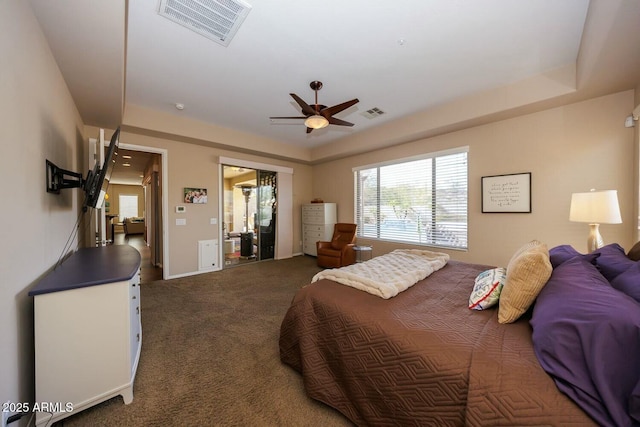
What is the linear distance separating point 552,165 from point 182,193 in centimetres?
588

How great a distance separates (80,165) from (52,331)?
2899mm

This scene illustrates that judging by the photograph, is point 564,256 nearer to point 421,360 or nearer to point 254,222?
point 421,360

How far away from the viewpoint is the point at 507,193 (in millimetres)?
3467

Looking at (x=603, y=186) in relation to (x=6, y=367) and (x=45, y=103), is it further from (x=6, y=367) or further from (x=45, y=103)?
(x=45, y=103)

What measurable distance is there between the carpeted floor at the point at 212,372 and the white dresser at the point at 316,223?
2574 millimetres

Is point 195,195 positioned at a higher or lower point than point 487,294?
higher

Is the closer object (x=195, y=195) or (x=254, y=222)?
(x=195, y=195)

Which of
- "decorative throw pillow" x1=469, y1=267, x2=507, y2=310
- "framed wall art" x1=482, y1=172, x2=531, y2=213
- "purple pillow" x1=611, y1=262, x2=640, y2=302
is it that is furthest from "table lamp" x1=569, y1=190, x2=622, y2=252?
"decorative throw pillow" x1=469, y1=267, x2=507, y2=310

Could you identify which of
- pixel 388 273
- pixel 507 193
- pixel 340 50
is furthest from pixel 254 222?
pixel 507 193

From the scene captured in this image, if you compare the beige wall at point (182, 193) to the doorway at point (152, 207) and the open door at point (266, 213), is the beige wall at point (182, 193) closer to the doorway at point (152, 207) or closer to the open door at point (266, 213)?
the doorway at point (152, 207)

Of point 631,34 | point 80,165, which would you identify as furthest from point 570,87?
point 80,165

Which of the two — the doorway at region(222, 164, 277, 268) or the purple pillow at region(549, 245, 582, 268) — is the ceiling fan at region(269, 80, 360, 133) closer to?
the purple pillow at region(549, 245, 582, 268)

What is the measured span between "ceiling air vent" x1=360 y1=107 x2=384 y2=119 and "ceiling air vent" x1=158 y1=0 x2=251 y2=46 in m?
2.36

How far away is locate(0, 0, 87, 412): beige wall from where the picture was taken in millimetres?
1170
